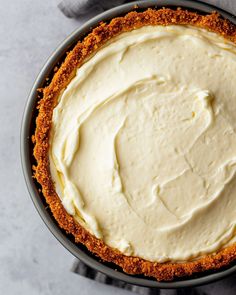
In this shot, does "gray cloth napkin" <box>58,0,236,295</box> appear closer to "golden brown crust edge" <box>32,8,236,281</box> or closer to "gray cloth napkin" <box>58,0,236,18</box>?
"gray cloth napkin" <box>58,0,236,18</box>

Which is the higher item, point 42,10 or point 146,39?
point 146,39

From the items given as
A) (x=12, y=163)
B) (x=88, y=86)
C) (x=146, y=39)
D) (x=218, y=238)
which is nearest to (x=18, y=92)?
(x=12, y=163)

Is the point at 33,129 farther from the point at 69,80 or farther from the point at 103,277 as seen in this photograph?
the point at 103,277

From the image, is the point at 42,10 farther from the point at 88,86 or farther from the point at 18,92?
the point at 88,86

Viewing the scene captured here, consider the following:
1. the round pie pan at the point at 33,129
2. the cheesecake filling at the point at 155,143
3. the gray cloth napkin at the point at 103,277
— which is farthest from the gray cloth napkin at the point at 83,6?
the cheesecake filling at the point at 155,143

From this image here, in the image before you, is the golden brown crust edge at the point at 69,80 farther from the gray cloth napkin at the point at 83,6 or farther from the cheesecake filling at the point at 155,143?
the gray cloth napkin at the point at 83,6

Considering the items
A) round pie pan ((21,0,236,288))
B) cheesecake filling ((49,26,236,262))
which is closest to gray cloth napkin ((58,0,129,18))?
round pie pan ((21,0,236,288))

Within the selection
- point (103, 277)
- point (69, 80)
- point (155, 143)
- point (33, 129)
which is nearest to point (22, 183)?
point (33, 129)
